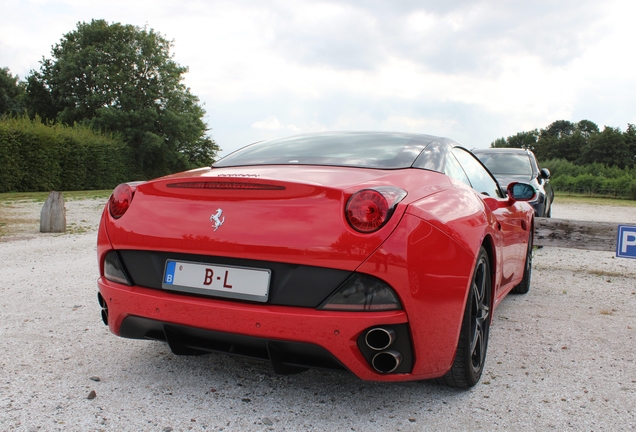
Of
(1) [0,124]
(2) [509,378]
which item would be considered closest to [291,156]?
(2) [509,378]

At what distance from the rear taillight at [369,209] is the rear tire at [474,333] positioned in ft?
2.23

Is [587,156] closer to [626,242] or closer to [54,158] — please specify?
[54,158]

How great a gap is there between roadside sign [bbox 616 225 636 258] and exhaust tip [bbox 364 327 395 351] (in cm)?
486

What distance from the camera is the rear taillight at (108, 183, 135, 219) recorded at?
8.86 feet

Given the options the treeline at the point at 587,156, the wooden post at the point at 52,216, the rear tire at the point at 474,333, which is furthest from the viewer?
the treeline at the point at 587,156

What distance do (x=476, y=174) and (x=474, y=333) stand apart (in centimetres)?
124

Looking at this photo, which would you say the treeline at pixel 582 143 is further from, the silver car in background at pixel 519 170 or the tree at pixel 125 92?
the silver car in background at pixel 519 170

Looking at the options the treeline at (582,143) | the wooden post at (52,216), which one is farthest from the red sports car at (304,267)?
the treeline at (582,143)

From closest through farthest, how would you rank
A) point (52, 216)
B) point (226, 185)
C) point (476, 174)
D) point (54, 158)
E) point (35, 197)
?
1. point (226, 185)
2. point (476, 174)
3. point (52, 216)
4. point (35, 197)
5. point (54, 158)

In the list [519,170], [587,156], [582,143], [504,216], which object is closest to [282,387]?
[504,216]

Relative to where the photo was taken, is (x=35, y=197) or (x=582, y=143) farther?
(x=582, y=143)

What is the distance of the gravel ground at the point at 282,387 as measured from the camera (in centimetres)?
240

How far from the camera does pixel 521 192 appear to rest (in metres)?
3.96

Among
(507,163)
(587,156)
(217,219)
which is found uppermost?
(587,156)
